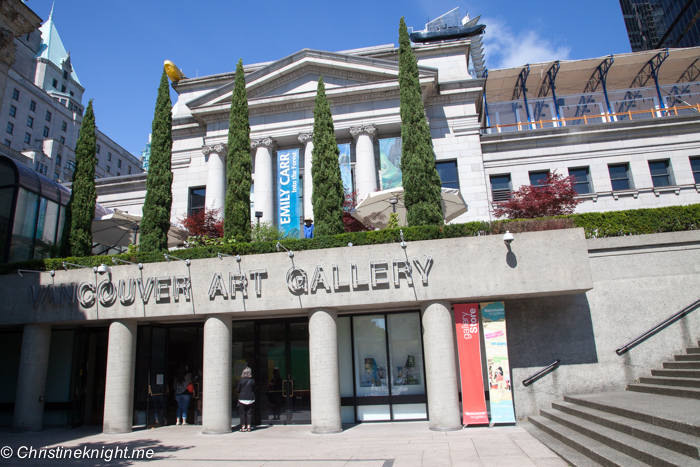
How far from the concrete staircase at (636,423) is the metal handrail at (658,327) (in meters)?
0.87

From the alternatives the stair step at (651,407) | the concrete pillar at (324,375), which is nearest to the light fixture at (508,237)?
the stair step at (651,407)

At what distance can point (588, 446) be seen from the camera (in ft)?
28.6

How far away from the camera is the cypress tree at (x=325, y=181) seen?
53.8 ft

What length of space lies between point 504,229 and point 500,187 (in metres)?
15.6

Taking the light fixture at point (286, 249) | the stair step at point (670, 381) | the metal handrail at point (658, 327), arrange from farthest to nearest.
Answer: the light fixture at point (286, 249) < the metal handrail at point (658, 327) < the stair step at point (670, 381)

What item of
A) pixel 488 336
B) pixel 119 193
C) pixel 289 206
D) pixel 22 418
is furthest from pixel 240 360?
pixel 119 193

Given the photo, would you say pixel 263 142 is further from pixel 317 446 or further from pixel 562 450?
pixel 562 450

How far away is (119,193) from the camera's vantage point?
33.8m

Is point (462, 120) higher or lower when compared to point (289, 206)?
higher

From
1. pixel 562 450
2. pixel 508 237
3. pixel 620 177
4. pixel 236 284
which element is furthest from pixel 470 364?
pixel 620 177

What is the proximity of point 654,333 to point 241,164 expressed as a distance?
1556 cm

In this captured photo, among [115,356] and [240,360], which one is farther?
[240,360]

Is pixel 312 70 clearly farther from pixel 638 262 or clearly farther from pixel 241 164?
pixel 638 262

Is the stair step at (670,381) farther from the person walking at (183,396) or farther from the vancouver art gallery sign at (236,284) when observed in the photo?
the person walking at (183,396)
